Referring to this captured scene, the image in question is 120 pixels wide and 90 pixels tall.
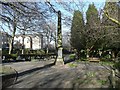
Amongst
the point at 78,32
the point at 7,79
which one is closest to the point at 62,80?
the point at 7,79

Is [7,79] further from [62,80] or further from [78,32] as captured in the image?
[78,32]

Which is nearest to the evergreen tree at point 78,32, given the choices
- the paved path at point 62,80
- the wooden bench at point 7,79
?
the paved path at point 62,80

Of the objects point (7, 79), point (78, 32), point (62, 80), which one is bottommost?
point (62, 80)

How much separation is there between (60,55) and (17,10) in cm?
1383

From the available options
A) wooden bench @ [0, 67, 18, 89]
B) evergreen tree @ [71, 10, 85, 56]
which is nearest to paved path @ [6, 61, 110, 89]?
wooden bench @ [0, 67, 18, 89]

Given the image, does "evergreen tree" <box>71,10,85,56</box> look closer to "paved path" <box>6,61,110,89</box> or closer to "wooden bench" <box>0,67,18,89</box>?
"paved path" <box>6,61,110,89</box>

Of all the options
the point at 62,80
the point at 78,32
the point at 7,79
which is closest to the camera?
the point at 7,79

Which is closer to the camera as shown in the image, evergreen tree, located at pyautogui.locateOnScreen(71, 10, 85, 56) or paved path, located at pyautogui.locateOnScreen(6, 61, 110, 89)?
paved path, located at pyautogui.locateOnScreen(6, 61, 110, 89)

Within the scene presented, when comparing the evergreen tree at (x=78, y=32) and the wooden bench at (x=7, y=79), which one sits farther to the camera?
the evergreen tree at (x=78, y=32)

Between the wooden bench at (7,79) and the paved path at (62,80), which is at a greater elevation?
the wooden bench at (7,79)

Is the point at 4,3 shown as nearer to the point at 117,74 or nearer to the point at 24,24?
the point at 24,24

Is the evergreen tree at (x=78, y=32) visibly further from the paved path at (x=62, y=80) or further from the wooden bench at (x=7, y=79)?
the wooden bench at (x=7, y=79)

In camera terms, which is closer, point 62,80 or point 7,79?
point 7,79

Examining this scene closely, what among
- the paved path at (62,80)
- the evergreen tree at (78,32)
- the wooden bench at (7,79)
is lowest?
the paved path at (62,80)
